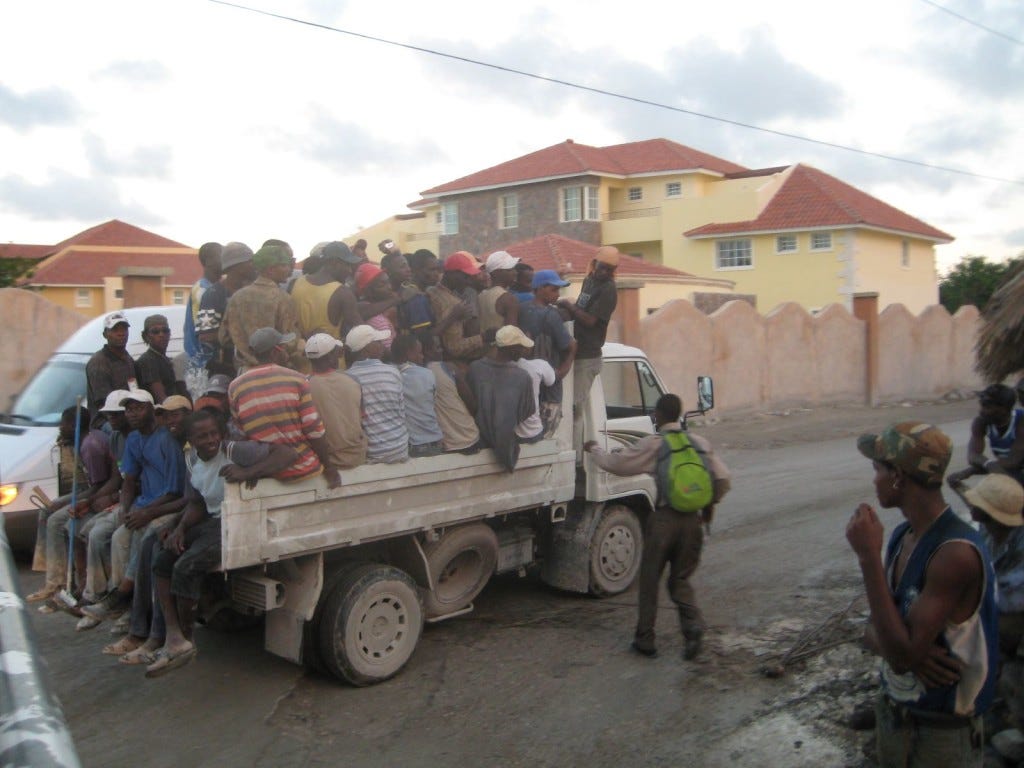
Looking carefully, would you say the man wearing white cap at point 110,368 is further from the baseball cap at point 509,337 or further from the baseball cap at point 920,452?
the baseball cap at point 920,452

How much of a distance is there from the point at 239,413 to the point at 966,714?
3723 mm

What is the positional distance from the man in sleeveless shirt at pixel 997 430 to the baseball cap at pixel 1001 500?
2.55 metres

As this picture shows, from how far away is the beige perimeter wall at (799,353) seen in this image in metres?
18.6

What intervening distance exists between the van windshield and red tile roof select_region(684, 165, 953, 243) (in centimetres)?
2922

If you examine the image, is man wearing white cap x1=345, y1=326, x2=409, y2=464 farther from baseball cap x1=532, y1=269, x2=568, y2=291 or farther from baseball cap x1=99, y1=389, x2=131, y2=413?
baseball cap x1=532, y1=269, x2=568, y2=291

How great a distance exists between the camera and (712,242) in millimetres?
36000

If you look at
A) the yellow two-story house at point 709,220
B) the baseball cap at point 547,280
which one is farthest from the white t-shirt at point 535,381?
the yellow two-story house at point 709,220

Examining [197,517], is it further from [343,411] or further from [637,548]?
[637,548]

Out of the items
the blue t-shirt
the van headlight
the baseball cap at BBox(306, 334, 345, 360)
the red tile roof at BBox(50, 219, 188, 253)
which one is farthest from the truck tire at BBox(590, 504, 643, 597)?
the red tile roof at BBox(50, 219, 188, 253)

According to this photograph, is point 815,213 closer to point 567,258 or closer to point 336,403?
point 567,258

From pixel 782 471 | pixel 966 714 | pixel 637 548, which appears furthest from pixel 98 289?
pixel 966 714

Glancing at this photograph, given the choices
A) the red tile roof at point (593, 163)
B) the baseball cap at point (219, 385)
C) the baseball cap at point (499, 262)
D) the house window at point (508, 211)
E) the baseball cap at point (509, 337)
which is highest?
the red tile roof at point (593, 163)

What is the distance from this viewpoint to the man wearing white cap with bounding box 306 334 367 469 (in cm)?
532

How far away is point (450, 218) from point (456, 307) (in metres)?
35.1
